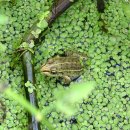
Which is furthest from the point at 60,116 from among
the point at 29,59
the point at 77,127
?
the point at 29,59

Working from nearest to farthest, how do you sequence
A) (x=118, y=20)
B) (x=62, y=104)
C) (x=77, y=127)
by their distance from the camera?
1. (x=62, y=104)
2. (x=77, y=127)
3. (x=118, y=20)

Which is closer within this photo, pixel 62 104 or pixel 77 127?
pixel 62 104

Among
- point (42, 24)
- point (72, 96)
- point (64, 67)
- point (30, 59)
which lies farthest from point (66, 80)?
point (72, 96)

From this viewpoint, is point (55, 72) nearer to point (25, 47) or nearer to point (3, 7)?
point (25, 47)

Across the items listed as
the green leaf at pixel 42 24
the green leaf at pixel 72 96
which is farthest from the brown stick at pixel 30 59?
the green leaf at pixel 72 96

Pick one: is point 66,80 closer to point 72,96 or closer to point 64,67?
point 64,67
